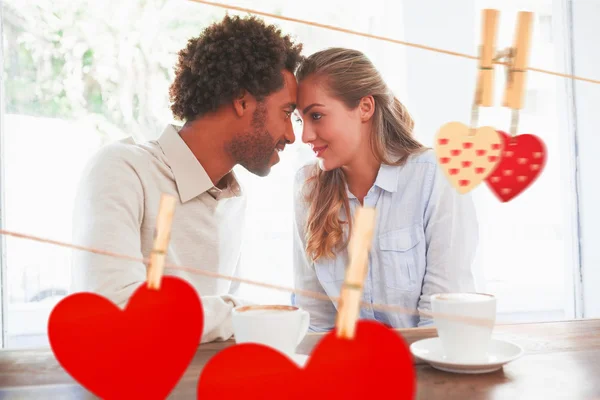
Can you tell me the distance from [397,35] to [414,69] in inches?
8.1

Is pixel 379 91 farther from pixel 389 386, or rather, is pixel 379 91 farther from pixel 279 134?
pixel 389 386

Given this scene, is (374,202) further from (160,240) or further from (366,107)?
(160,240)

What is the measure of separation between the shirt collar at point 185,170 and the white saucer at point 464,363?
86 cm

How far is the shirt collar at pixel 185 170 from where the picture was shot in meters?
1.62

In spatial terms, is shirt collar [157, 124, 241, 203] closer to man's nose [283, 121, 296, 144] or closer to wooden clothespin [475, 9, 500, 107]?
man's nose [283, 121, 296, 144]

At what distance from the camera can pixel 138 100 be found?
3096mm

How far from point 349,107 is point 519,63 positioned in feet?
4.10

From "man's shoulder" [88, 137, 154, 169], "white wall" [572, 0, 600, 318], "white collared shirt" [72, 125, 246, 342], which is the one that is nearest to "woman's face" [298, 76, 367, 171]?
"white collared shirt" [72, 125, 246, 342]

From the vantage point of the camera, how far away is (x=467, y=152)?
659 millimetres

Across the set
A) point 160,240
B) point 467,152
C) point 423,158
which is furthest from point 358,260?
point 423,158

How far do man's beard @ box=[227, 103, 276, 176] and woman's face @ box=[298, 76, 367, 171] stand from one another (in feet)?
0.41

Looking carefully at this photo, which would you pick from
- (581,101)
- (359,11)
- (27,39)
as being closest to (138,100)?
(27,39)

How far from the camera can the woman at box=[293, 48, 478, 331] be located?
174 centimetres

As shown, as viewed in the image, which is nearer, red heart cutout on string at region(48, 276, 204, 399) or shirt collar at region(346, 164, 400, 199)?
red heart cutout on string at region(48, 276, 204, 399)
